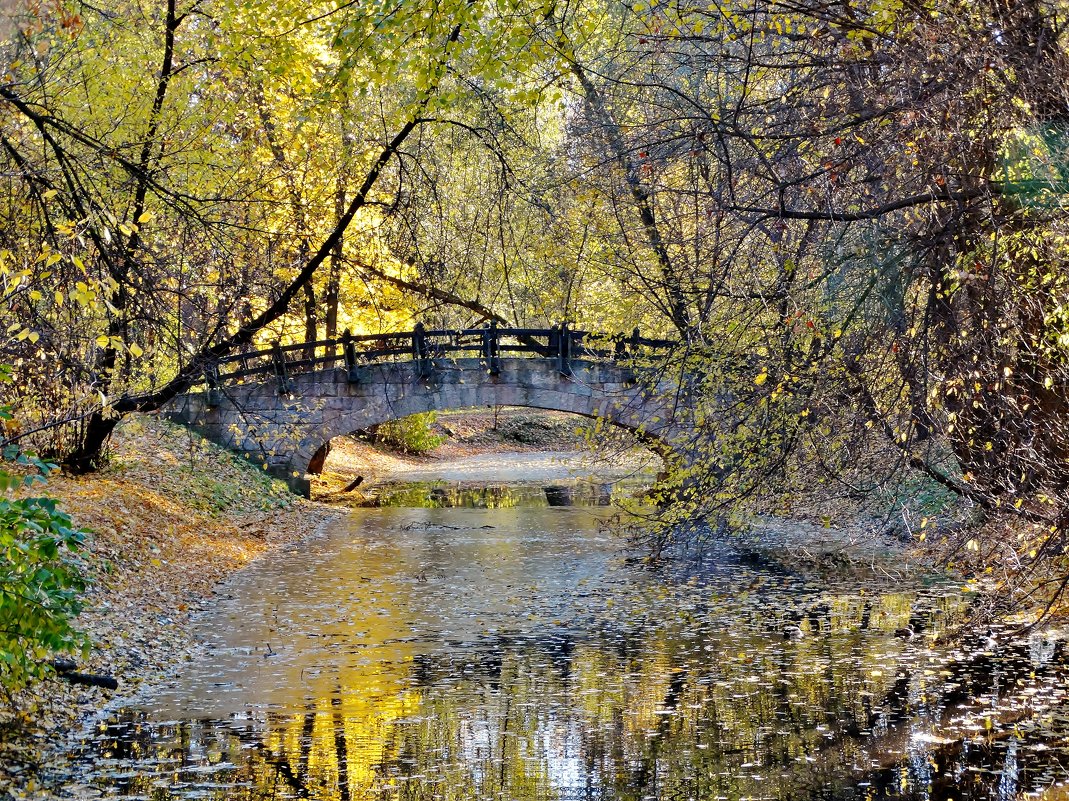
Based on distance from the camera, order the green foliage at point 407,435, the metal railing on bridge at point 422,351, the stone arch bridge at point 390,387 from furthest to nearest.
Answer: the green foliage at point 407,435
the stone arch bridge at point 390,387
the metal railing on bridge at point 422,351

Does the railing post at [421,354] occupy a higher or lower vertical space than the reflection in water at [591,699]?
higher

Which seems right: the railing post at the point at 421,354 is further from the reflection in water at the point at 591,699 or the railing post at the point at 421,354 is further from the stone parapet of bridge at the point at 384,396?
the reflection in water at the point at 591,699

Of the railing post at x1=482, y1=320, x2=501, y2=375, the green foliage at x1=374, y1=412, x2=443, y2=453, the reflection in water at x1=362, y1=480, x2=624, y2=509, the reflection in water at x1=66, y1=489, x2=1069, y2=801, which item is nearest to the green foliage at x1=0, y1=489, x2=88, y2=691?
the reflection in water at x1=66, y1=489, x2=1069, y2=801

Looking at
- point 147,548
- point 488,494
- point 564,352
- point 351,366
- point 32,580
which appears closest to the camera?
point 32,580

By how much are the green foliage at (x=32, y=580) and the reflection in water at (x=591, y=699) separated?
1426 millimetres

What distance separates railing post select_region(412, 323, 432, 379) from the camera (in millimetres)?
21922

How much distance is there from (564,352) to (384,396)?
3.63 meters

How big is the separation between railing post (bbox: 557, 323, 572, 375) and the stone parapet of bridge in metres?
0.08

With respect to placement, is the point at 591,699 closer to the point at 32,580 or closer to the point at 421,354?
the point at 32,580

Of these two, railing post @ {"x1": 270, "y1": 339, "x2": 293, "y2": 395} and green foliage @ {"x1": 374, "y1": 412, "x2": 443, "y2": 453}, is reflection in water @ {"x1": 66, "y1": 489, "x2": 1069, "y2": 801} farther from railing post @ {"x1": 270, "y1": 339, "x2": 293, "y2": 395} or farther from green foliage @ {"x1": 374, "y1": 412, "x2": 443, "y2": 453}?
green foliage @ {"x1": 374, "y1": 412, "x2": 443, "y2": 453}

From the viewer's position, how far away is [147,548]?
13.3m

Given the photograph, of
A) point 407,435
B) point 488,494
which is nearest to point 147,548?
point 488,494

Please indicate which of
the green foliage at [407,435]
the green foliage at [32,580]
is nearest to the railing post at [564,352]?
the green foliage at [407,435]

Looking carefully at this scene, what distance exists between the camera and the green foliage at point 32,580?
16.9 ft
